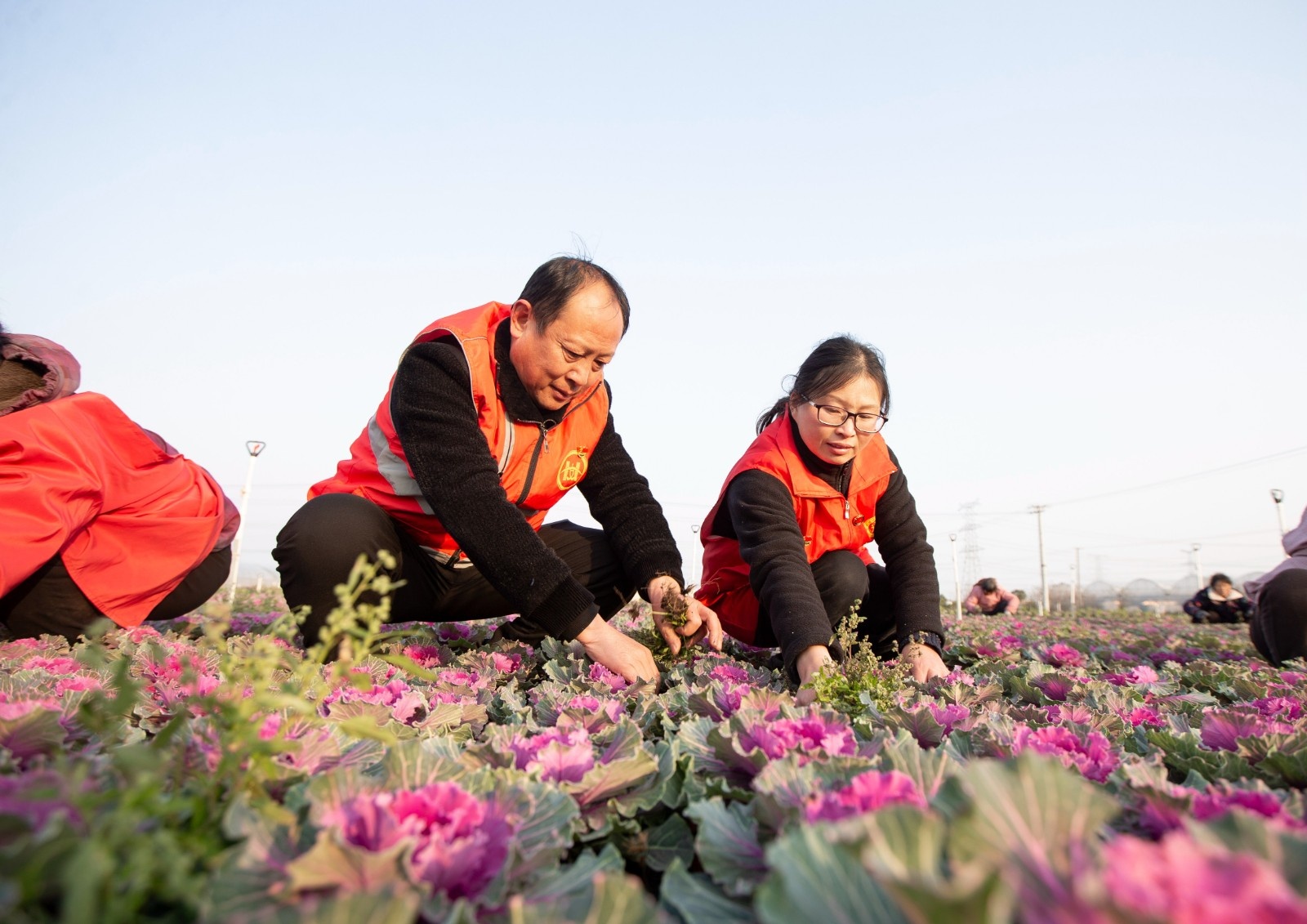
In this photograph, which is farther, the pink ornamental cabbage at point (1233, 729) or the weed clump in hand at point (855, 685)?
the weed clump in hand at point (855, 685)

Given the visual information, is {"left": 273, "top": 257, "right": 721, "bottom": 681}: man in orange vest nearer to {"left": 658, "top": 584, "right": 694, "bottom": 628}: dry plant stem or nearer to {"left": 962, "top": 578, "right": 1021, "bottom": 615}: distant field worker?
{"left": 658, "top": 584, "right": 694, "bottom": 628}: dry plant stem

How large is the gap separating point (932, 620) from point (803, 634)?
88 centimetres

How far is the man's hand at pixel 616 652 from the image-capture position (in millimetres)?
2559

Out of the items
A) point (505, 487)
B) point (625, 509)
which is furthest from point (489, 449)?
point (625, 509)

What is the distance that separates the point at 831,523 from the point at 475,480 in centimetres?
163

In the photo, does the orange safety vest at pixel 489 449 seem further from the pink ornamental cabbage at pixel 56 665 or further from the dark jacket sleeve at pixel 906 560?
the dark jacket sleeve at pixel 906 560

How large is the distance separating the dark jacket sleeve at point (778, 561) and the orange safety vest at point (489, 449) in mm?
730

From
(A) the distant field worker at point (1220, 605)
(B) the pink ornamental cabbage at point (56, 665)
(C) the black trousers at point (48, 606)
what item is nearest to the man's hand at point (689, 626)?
(B) the pink ornamental cabbage at point (56, 665)

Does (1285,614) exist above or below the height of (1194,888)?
below

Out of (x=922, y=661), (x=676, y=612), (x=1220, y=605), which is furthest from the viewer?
(x=1220, y=605)

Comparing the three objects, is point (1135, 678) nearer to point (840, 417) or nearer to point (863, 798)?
point (840, 417)

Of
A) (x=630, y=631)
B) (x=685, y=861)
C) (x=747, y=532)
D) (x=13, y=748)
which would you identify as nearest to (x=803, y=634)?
(x=747, y=532)

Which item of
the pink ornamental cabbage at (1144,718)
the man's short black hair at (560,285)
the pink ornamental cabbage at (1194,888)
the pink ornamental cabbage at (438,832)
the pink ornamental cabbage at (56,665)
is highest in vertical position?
the man's short black hair at (560,285)

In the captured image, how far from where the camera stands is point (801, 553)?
121 inches
